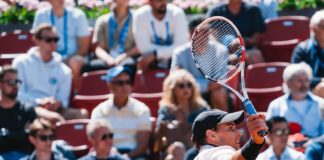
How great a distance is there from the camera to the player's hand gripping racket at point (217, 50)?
6344 mm

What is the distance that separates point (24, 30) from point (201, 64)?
6457mm

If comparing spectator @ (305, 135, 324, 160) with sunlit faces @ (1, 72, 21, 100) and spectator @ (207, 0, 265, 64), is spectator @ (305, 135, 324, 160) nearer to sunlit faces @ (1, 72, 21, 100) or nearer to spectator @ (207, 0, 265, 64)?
spectator @ (207, 0, 265, 64)

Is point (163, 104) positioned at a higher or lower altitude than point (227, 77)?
lower

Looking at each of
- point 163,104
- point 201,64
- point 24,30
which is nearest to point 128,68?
point 163,104

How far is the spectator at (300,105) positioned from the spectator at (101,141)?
58.0 inches

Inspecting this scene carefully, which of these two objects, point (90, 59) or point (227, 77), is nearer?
point (227, 77)

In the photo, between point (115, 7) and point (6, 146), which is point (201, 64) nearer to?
point (6, 146)

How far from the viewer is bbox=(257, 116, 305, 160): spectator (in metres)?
9.45

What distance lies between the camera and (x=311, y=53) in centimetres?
1088

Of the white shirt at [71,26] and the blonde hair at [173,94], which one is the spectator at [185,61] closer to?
the blonde hair at [173,94]

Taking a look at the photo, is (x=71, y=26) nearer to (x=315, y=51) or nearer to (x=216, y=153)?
(x=315, y=51)

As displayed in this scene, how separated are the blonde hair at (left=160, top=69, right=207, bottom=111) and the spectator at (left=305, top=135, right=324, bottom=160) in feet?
3.92

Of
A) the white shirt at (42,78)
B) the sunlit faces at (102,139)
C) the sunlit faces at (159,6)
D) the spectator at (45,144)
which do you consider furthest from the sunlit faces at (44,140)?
the sunlit faces at (159,6)

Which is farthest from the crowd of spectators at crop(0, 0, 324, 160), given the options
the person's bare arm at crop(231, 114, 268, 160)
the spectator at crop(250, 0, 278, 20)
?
the person's bare arm at crop(231, 114, 268, 160)
